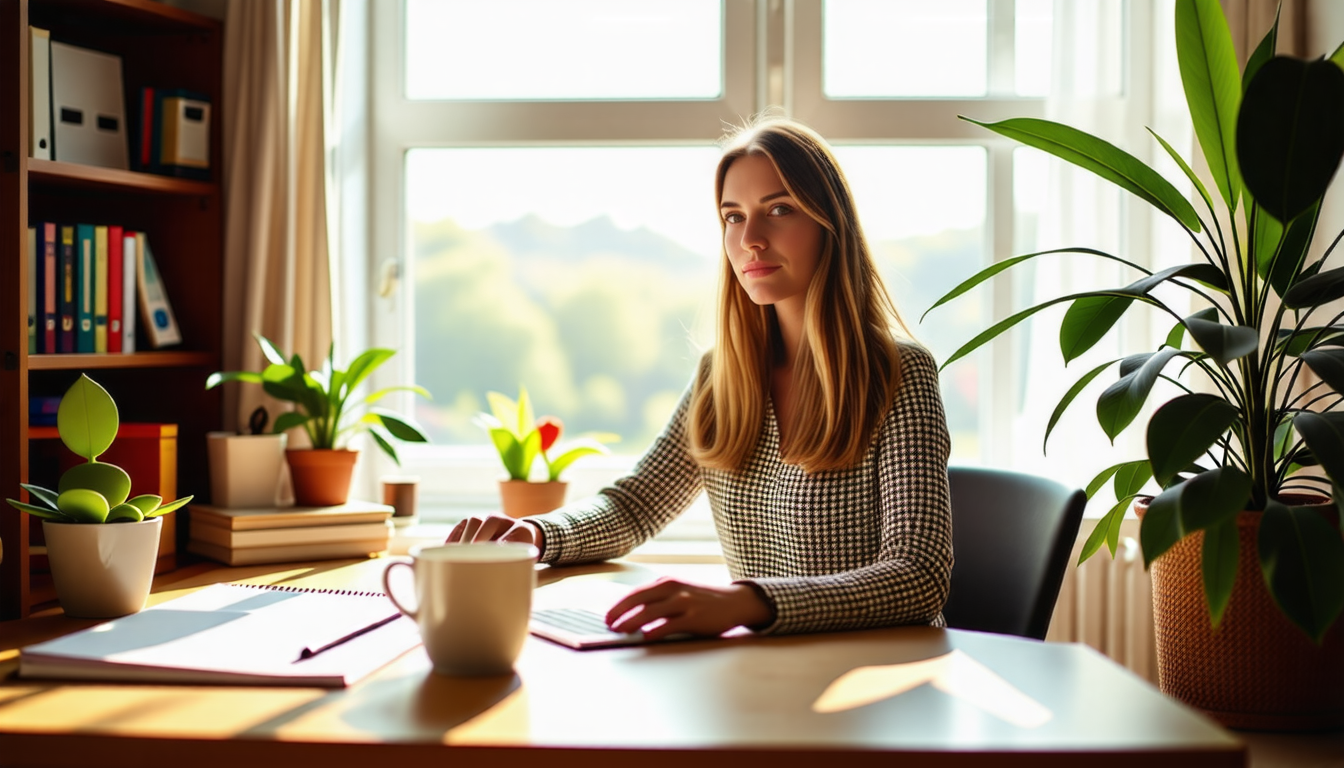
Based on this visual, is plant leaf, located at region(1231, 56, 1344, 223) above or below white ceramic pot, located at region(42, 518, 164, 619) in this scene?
above

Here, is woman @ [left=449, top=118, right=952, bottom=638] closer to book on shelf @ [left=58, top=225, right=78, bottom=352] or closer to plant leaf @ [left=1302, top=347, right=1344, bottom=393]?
plant leaf @ [left=1302, top=347, right=1344, bottom=393]

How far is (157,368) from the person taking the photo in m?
2.03

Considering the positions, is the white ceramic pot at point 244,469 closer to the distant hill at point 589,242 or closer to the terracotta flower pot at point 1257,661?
the distant hill at point 589,242

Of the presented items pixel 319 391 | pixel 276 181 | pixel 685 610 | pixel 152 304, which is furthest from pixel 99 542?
pixel 276 181

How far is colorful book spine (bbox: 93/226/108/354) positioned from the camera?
181 centimetres

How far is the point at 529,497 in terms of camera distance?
1.99m

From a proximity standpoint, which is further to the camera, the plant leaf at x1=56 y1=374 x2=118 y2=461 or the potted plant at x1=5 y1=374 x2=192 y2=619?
the plant leaf at x1=56 y1=374 x2=118 y2=461

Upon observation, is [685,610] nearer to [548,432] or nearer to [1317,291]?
[1317,291]

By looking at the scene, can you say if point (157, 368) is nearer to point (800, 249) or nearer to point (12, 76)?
point (12, 76)

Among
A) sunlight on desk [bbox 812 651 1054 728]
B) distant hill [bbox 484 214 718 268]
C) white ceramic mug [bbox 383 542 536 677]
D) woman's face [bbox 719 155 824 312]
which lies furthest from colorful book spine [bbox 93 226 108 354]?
sunlight on desk [bbox 812 651 1054 728]

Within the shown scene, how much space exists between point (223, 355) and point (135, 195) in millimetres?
341

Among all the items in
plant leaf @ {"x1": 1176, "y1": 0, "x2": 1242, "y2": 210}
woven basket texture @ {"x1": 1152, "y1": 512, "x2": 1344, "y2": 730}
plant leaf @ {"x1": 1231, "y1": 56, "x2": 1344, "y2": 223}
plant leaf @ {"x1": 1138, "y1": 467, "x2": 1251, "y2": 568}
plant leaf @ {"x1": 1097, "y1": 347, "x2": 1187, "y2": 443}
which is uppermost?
plant leaf @ {"x1": 1176, "y1": 0, "x2": 1242, "y2": 210}

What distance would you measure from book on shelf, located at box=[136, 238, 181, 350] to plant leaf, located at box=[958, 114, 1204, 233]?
4.86 feet

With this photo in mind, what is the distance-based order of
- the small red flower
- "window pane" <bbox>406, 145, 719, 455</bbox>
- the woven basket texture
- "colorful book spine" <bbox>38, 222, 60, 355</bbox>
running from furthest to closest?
"window pane" <bbox>406, 145, 719, 455</bbox>, the small red flower, "colorful book spine" <bbox>38, 222, 60, 355</bbox>, the woven basket texture
